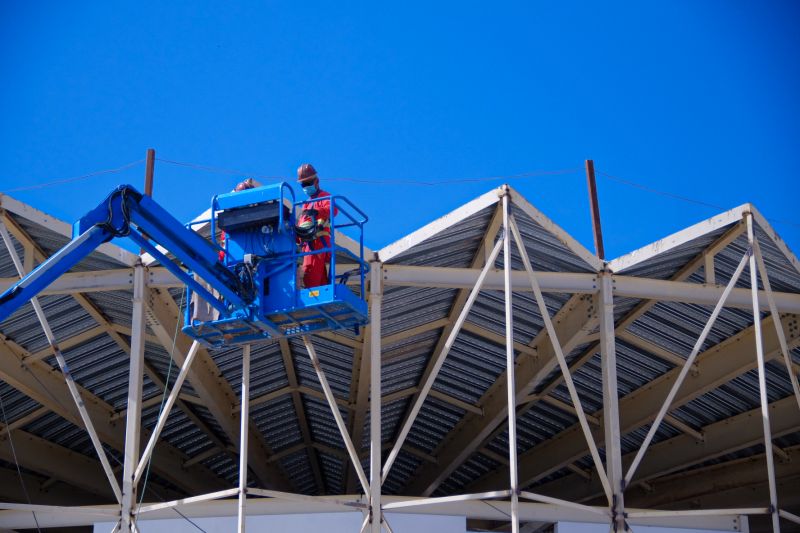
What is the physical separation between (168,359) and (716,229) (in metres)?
11.1

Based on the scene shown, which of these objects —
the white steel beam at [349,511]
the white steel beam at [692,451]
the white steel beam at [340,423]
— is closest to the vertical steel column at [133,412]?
the white steel beam at [349,511]

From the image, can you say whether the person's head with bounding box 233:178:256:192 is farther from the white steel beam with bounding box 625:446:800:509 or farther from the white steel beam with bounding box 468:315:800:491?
the white steel beam with bounding box 625:446:800:509

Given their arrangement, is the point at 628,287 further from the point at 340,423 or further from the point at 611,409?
the point at 340,423

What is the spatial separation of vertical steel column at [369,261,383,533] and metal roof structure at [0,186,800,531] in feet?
0.18

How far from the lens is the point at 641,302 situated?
65.5 feet

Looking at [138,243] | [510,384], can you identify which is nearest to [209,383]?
[138,243]

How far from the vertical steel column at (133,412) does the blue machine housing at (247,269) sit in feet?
4.39

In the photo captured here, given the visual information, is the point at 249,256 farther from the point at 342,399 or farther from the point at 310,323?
the point at 342,399

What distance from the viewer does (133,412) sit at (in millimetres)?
17031

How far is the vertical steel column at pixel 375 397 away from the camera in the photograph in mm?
16500

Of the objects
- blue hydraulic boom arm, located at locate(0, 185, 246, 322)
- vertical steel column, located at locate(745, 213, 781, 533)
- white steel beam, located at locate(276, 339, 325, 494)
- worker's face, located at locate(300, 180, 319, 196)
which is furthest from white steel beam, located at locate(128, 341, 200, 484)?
vertical steel column, located at locate(745, 213, 781, 533)

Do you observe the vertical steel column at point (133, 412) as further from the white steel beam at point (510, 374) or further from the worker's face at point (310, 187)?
the white steel beam at point (510, 374)

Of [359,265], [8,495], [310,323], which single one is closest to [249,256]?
[310,323]

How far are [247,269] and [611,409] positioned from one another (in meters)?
6.35
